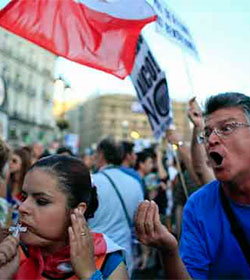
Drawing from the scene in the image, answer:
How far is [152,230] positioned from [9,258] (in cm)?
53

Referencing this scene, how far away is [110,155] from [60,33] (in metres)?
1.52

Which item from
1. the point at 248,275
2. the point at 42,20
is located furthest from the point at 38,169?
the point at 42,20

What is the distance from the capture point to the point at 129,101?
10112cm

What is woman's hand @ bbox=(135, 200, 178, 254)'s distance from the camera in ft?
5.44

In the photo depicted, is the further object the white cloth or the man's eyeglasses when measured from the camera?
the white cloth

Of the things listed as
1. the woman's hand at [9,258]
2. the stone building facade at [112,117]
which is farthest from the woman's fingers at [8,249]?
the stone building facade at [112,117]

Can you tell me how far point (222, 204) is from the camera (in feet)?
7.23

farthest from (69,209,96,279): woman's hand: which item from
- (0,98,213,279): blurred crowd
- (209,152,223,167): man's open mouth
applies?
(0,98,213,279): blurred crowd

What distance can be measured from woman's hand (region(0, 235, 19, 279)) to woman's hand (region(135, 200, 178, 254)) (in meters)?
0.47

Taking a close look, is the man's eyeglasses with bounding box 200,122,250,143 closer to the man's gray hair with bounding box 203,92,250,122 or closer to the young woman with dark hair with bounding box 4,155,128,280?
the man's gray hair with bounding box 203,92,250,122

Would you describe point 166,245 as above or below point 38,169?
below

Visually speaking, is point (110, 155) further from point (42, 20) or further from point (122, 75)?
point (42, 20)

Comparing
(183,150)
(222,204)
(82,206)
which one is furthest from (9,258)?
(183,150)

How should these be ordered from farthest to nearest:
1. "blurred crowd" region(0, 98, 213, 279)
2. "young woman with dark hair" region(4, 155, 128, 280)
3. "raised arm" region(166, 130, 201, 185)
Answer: "raised arm" region(166, 130, 201, 185) → "blurred crowd" region(0, 98, 213, 279) → "young woman with dark hair" region(4, 155, 128, 280)
